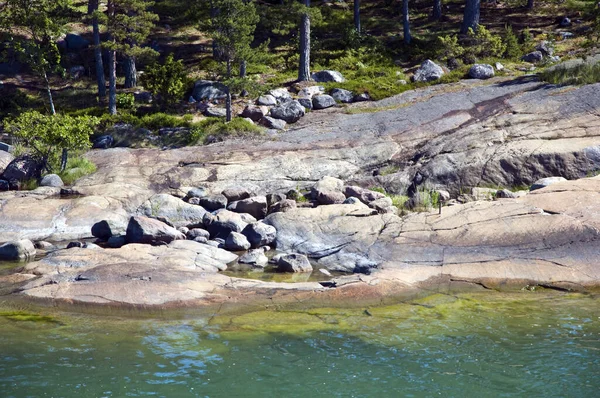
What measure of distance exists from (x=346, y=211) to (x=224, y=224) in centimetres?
306

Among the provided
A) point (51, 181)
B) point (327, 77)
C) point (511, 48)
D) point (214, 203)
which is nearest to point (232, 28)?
point (327, 77)

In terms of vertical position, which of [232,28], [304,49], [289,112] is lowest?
[289,112]

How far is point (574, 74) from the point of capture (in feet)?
72.1

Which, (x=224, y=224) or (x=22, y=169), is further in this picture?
(x=22, y=169)

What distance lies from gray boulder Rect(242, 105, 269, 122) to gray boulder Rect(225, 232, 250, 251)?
32.8ft

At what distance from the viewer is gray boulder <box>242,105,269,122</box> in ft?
79.6

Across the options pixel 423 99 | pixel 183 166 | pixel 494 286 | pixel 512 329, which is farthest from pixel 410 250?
pixel 423 99

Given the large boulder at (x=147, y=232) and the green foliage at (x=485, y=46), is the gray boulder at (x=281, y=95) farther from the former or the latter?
the large boulder at (x=147, y=232)

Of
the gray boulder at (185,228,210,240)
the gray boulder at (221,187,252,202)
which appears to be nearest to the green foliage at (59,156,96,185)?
the gray boulder at (221,187,252,202)

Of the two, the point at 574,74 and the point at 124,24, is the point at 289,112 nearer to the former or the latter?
the point at 124,24

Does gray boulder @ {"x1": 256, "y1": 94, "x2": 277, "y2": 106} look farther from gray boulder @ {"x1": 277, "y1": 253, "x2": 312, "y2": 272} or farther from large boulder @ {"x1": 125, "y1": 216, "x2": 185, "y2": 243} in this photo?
gray boulder @ {"x1": 277, "y1": 253, "x2": 312, "y2": 272}

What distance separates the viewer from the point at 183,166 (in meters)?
20.4

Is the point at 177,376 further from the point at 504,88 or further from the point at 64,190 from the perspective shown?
the point at 504,88

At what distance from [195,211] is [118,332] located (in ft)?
25.2
